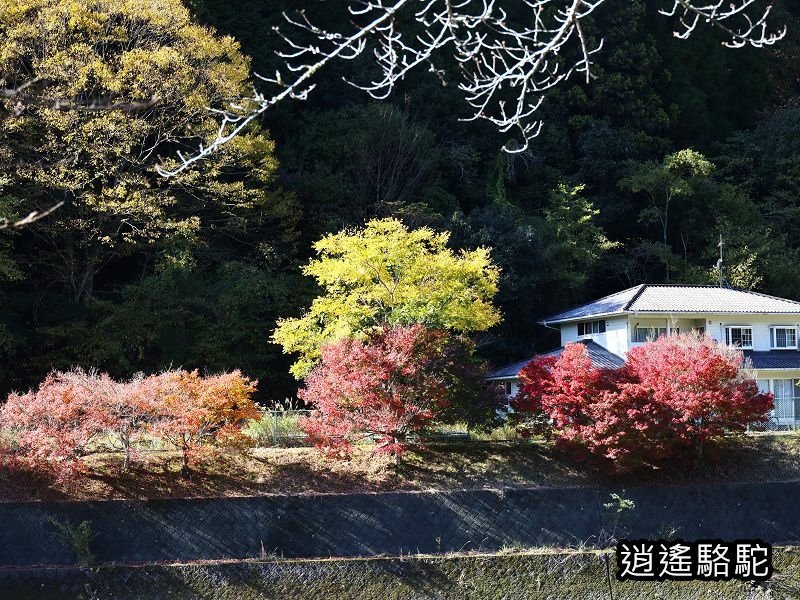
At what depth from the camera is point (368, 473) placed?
748 inches

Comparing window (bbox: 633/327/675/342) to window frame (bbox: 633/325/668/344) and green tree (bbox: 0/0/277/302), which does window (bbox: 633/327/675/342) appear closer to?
window frame (bbox: 633/325/668/344)

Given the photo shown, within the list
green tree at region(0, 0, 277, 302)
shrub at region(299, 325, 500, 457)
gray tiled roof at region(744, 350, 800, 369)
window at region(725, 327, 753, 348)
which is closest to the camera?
shrub at region(299, 325, 500, 457)

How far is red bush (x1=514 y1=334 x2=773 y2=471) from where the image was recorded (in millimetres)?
19094

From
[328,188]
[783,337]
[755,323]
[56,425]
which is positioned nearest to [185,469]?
[56,425]

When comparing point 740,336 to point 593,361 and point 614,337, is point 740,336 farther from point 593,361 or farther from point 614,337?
point 593,361

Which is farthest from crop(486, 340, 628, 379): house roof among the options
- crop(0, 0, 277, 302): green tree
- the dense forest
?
crop(0, 0, 277, 302): green tree

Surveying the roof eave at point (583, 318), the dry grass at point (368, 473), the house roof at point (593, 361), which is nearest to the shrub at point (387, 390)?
the dry grass at point (368, 473)

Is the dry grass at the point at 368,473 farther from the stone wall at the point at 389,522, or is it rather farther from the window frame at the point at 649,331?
the window frame at the point at 649,331

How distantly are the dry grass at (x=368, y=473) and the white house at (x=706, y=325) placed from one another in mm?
5538

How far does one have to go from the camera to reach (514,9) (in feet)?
123

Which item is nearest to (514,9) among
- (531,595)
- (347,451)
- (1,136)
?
(1,136)

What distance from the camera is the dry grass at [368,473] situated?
17969 millimetres

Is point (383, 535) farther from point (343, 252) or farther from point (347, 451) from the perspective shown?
point (343, 252)

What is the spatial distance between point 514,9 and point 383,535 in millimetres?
26030
